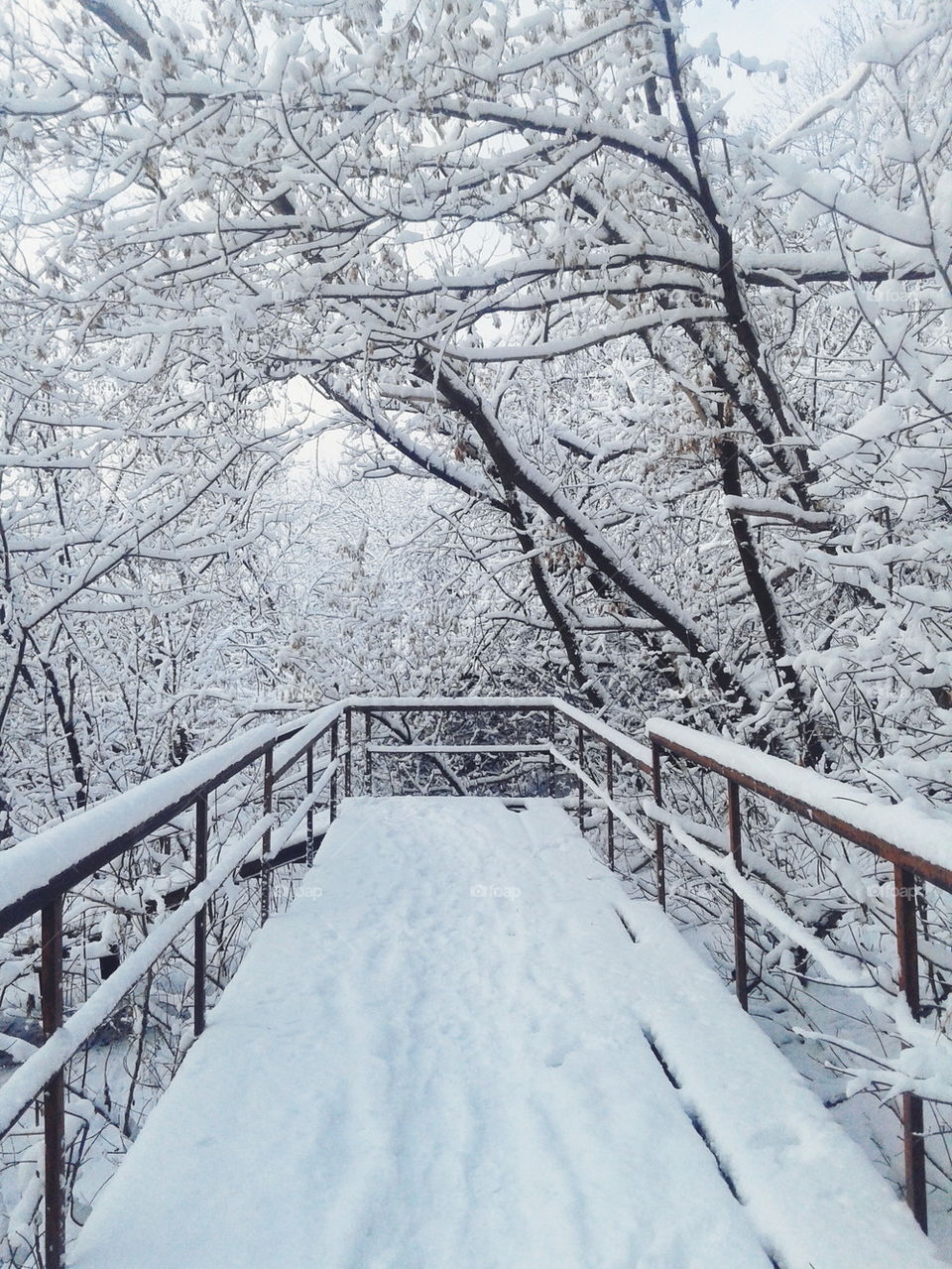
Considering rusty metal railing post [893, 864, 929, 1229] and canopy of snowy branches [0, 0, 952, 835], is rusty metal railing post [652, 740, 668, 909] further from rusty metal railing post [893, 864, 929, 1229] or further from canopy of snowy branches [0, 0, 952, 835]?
rusty metal railing post [893, 864, 929, 1229]

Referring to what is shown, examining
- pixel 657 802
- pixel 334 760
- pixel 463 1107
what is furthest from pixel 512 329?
pixel 463 1107

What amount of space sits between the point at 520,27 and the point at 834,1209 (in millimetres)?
4888

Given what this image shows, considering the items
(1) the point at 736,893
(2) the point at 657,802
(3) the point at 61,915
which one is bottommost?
(1) the point at 736,893

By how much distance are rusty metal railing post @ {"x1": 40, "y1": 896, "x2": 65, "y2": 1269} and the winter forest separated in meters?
0.97

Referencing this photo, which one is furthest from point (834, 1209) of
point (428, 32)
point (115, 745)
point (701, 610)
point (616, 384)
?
point (616, 384)

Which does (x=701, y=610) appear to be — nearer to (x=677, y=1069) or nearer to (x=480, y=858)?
(x=480, y=858)

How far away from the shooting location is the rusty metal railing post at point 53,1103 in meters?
1.77

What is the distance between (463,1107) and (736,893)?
3.90 feet

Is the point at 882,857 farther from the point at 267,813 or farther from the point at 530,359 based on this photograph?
the point at 530,359

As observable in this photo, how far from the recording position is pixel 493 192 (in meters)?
5.04

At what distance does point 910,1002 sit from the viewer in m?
1.82

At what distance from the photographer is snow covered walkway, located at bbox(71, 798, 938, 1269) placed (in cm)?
194

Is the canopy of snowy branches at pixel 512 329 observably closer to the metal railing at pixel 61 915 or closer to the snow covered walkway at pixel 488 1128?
the snow covered walkway at pixel 488 1128

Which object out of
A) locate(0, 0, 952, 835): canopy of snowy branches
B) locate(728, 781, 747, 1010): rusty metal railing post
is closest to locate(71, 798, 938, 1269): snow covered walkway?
locate(728, 781, 747, 1010): rusty metal railing post
